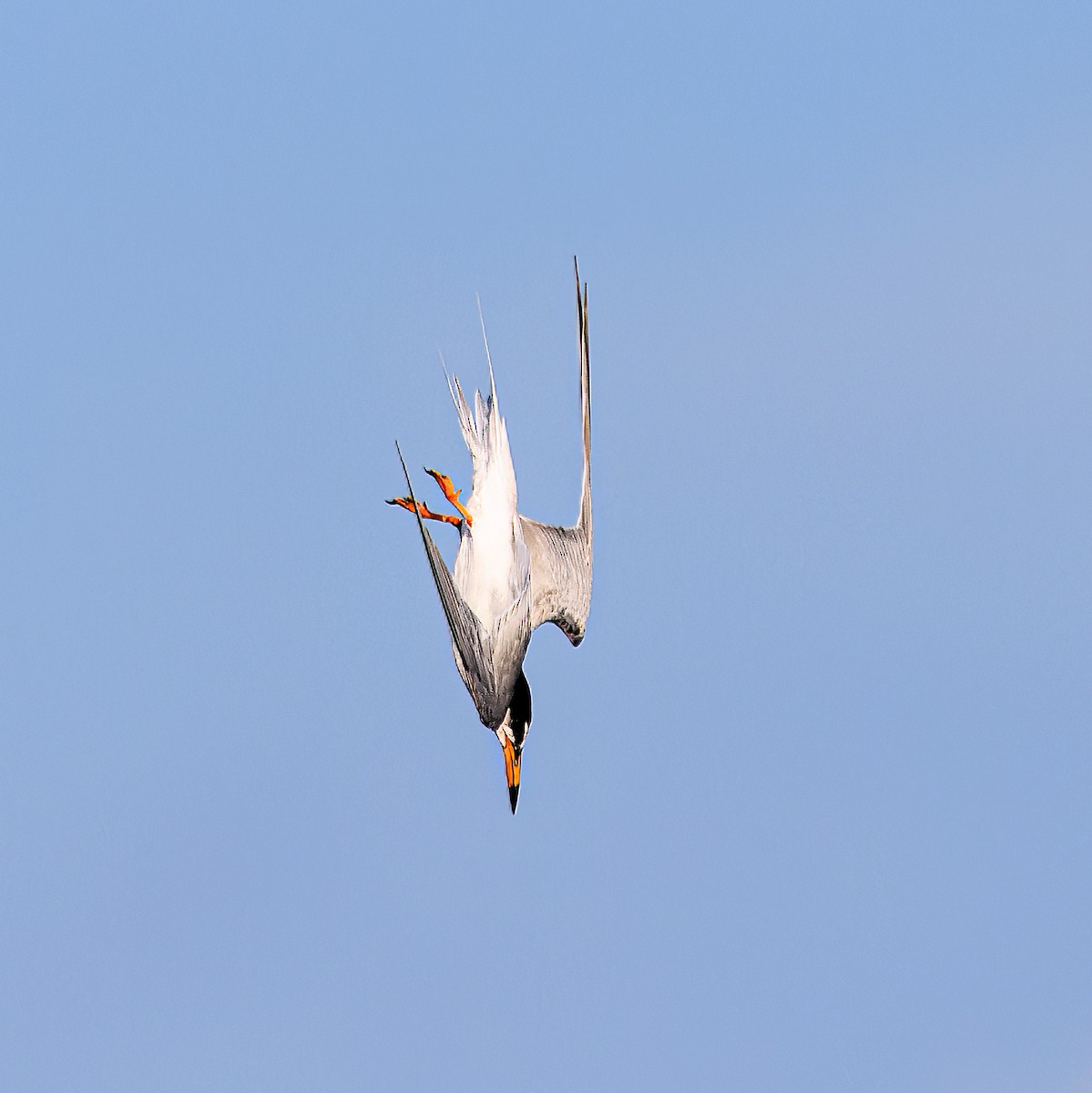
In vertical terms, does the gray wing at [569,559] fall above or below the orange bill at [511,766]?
above

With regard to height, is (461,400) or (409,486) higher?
(461,400)

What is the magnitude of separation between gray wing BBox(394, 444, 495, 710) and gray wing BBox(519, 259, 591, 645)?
161 centimetres

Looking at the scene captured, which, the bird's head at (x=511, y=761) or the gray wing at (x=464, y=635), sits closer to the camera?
the gray wing at (x=464, y=635)

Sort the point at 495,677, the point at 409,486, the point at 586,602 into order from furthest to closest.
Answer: the point at 586,602
the point at 495,677
the point at 409,486

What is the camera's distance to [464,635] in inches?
1161

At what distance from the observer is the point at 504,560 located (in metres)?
30.9

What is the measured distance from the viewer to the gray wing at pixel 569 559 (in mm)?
31984

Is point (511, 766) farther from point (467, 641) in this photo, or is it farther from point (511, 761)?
point (467, 641)

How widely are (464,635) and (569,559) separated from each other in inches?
139

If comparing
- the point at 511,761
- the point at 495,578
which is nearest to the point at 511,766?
the point at 511,761

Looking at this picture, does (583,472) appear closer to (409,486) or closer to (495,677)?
(495,677)

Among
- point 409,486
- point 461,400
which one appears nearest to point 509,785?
point 461,400

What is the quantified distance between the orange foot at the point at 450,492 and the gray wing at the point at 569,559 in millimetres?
1190

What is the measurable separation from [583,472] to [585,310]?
2127 millimetres
